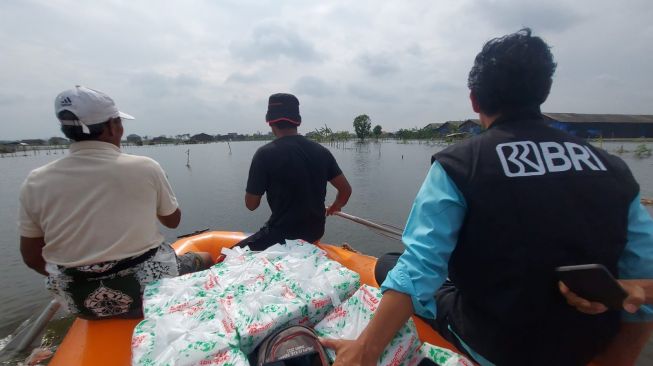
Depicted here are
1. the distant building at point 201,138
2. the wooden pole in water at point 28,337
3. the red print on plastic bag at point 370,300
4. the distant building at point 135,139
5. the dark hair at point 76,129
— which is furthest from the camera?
the distant building at point 201,138

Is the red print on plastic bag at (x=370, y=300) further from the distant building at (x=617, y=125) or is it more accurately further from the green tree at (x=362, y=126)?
the green tree at (x=362, y=126)

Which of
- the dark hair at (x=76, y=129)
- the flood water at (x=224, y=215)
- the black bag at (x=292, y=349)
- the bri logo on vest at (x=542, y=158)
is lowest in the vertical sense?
the flood water at (x=224, y=215)

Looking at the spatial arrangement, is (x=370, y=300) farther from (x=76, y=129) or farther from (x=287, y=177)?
(x=76, y=129)

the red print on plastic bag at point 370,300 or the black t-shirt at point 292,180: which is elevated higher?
the black t-shirt at point 292,180

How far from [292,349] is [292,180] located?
1597 millimetres

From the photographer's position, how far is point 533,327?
1.08 m

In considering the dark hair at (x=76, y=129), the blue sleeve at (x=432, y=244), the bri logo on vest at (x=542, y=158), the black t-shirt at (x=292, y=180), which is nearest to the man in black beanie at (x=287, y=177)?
the black t-shirt at (x=292, y=180)

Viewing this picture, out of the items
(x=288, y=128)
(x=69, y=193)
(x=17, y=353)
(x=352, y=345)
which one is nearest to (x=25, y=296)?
(x=17, y=353)

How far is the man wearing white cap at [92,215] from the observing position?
5.58 ft

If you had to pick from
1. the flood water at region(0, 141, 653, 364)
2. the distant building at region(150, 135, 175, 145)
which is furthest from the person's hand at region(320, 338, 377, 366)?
the distant building at region(150, 135, 175, 145)

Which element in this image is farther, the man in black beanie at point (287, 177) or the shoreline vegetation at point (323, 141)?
the shoreline vegetation at point (323, 141)

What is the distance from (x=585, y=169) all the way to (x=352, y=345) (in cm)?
102

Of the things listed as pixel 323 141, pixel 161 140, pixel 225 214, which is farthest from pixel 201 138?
pixel 225 214

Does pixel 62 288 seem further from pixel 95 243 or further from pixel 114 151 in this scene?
pixel 114 151
